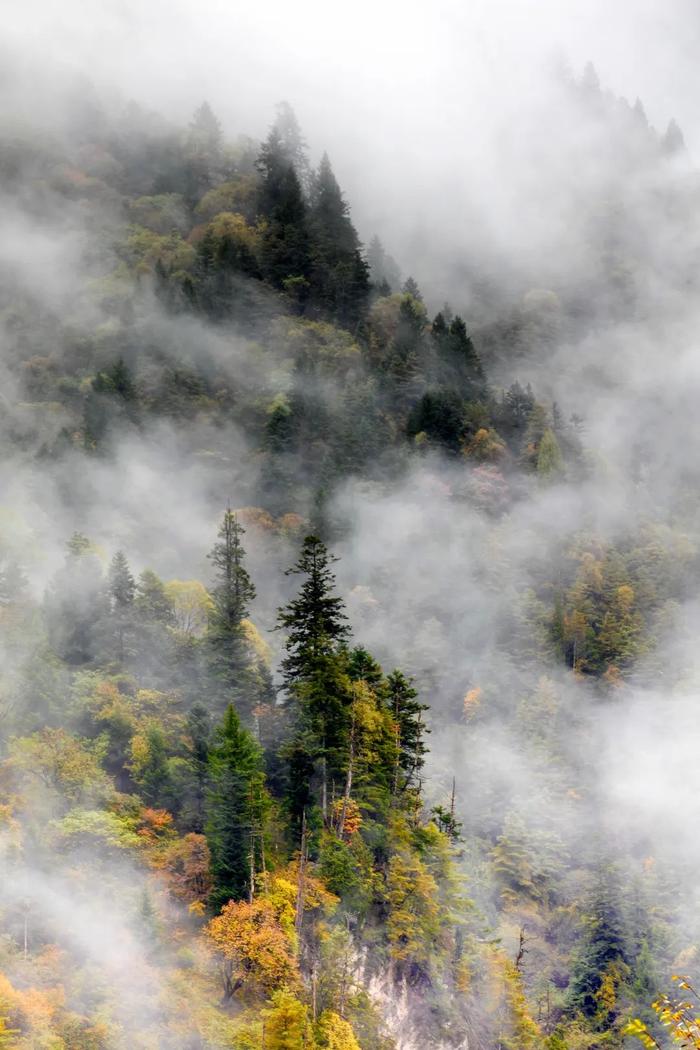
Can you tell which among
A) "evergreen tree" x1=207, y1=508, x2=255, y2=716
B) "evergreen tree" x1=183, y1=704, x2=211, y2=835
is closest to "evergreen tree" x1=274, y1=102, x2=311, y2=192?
"evergreen tree" x1=207, y1=508, x2=255, y2=716

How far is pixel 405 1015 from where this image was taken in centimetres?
6106

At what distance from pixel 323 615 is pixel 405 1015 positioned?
75.6ft

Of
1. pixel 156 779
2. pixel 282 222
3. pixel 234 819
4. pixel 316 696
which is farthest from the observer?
pixel 282 222

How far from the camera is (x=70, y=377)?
384ft

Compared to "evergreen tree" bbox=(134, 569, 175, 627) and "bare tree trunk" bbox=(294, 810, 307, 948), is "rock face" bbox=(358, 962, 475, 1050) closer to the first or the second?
"bare tree trunk" bbox=(294, 810, 307, 948)

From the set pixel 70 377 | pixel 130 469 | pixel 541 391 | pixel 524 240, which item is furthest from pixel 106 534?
pixel 524 240

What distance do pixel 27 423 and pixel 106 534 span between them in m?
21.1

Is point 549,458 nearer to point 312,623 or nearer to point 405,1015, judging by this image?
point 312,623

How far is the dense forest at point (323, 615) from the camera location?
5591 cm

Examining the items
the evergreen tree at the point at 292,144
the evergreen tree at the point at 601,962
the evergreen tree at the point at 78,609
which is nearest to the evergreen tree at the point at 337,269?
the evergreen tree at the point at 292,144

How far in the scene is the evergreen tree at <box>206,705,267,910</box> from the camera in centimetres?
5562

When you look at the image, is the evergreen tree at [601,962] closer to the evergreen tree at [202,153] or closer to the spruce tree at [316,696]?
the spruce tree at [316,696]

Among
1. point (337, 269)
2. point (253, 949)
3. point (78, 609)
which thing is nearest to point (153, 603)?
point (78, 609)

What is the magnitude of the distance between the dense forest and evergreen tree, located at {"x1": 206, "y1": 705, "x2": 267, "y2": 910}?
Answer: 22 cm
